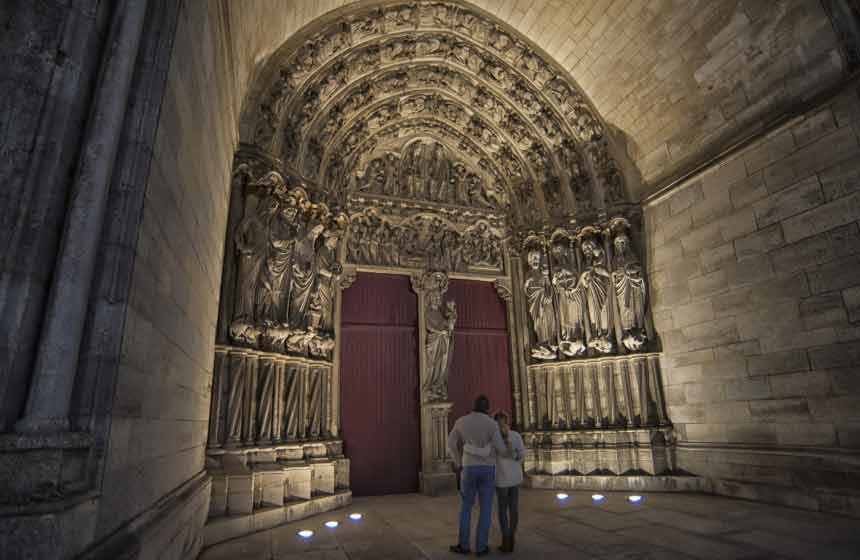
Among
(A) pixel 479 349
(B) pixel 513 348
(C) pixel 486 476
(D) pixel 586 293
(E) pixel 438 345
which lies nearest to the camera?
(C) pixel 486 476

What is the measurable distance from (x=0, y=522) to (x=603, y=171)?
7.09 m

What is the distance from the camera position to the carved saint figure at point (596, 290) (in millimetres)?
6332

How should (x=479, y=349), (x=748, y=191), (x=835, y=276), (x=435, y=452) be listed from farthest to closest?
(x=479, y=349), (x=435, y=452), (x=748, y=191), (x=835, y=276)

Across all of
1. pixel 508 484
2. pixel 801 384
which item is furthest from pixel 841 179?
pixel 508 484

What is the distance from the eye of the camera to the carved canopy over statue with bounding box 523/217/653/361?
20.4 ft

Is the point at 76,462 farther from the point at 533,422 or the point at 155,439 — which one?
the point at 533,422

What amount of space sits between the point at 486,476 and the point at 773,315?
3740 mm

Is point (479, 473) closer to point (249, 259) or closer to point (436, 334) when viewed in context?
point (249, 259)

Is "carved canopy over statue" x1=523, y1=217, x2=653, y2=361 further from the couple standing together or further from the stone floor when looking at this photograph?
the couple standing together

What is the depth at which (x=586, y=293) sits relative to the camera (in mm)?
6570

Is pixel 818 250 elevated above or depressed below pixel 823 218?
below

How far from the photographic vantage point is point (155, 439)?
7.29 ft

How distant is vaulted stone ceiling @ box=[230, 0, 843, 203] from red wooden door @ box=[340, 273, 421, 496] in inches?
110

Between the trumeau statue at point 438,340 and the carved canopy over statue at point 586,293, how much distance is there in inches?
52.5
